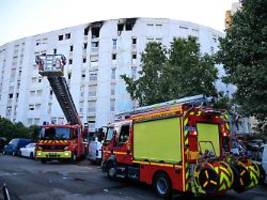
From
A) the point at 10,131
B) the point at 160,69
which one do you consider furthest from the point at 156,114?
the point at 10,131

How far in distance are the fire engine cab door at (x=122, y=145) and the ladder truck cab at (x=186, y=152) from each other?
17 centimetres

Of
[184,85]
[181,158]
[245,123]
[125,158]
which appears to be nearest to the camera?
[181,158]

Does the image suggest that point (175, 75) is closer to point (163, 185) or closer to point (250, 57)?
point (250, 57)

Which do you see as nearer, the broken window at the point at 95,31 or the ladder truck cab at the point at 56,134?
the ladder truck cab at the point at 56,134

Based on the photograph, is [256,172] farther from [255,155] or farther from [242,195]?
[255,155]

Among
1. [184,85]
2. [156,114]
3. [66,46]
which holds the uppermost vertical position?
[66,46]

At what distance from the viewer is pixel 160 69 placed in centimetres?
2656

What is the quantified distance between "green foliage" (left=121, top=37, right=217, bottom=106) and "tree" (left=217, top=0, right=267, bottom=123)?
358 inches

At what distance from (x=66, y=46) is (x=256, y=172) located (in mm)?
45198

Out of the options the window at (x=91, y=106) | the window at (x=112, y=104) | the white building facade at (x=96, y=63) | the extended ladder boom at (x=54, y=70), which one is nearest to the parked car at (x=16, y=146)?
the extended ladder boom at (x=54, y=70)

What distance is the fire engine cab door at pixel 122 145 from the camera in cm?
1219

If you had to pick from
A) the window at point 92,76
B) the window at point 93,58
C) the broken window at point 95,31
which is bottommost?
the window at point 92,76

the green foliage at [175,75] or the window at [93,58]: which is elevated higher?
the window at [93,58]

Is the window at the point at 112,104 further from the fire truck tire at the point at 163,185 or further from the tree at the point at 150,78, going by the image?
the fire truck tire at the point at 163,185
